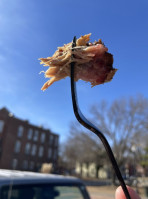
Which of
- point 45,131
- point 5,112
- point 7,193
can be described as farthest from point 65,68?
point 45,131

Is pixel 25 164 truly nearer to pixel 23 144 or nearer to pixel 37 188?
pixel 23 144

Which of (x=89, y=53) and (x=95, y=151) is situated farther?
(x=95, y=151)

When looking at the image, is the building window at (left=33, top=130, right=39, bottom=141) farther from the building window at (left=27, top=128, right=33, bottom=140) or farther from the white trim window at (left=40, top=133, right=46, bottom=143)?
the white trim window at (left=40, top=133, right=46, bottom=143)

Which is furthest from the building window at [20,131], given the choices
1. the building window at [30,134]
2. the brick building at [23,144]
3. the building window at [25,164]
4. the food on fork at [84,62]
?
the food on fork at [84,62]

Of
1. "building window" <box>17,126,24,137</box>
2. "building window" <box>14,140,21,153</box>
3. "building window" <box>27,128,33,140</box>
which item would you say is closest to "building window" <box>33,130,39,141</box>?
"building window" <box>27,128,33,140</box>

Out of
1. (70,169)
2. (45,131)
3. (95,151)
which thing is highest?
(45,131)

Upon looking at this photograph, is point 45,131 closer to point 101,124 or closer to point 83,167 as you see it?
point 83,167

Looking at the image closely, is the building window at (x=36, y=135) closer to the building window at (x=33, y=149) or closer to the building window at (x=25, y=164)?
the building window at (x=33, y=149)
